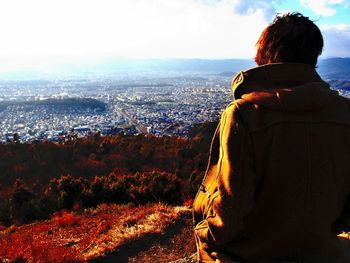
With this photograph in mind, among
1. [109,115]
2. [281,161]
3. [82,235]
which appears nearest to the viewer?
[281,161]

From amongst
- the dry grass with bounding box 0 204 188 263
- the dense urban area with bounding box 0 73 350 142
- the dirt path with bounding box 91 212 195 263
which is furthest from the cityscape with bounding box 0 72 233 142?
the dirt path with bounding box 91 212 195 263

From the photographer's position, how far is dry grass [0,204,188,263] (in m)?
5.38

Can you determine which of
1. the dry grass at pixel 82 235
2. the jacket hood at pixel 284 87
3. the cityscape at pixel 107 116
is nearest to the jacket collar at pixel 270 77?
the jacket hood at pixel 284 87

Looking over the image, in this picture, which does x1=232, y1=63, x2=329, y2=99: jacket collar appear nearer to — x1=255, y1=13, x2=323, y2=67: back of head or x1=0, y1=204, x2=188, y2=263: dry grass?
x1=255, y1=13, x2=323, y2=67: back of head

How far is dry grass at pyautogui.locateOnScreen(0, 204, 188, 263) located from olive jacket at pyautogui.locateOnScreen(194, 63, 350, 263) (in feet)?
13.7

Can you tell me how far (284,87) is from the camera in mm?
1378

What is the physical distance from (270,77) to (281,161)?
0.28 meters

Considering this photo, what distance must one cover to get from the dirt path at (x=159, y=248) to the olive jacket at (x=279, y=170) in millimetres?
4131

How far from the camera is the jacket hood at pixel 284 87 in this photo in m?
1.28

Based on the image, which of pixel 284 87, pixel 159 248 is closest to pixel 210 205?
pixel 284 87

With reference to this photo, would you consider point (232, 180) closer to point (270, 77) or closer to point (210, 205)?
point (210, 205)

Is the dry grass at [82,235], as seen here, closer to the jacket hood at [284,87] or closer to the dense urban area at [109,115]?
the jacket hood at [284,87]

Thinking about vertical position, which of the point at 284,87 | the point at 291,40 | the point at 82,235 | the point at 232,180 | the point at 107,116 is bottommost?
the point at 107,116

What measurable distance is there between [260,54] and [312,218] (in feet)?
1.93
